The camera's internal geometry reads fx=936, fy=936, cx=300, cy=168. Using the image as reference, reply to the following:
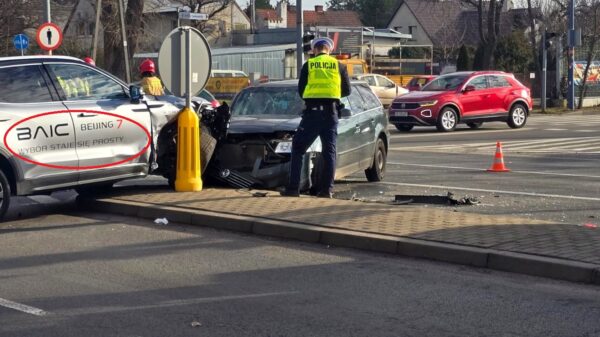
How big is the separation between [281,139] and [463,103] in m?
15.8

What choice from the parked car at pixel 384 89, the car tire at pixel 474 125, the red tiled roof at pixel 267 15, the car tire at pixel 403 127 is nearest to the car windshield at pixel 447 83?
the car tire at pixel 403 127

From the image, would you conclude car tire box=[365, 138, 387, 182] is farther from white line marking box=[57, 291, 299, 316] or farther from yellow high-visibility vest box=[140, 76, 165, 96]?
white line marking box=[57, 291, 299, 316]

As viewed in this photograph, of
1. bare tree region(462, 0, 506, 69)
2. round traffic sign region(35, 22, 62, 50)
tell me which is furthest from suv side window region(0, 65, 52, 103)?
bare tree region(462, 0, 506, 69)

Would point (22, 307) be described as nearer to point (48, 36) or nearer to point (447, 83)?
point (48, 36)

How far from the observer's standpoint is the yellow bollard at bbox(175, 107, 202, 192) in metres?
11.1

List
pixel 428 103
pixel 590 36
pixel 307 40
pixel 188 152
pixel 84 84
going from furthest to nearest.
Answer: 1. pixel 590 36
2. pixel 428 103
3. pixel 307 40
4. pixel 188 152
5. pixel 84 84

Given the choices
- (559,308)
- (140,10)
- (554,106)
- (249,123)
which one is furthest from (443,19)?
A: (559,308)

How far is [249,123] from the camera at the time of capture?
11906mm

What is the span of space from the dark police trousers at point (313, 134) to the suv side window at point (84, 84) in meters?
2.11

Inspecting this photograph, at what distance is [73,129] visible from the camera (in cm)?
1020

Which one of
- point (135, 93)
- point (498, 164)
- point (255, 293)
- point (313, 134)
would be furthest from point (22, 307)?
point (498, 164)

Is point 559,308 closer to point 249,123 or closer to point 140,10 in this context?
point 249,123

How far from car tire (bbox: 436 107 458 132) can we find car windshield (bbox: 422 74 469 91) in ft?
2.33

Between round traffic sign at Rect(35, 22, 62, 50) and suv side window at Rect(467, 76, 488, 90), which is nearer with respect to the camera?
round traffic sign at Rect(35, 22, 62, 50)
